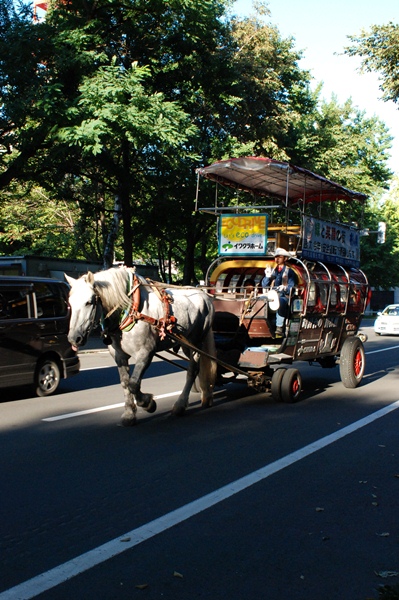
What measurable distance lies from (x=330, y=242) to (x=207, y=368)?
417 centimetres

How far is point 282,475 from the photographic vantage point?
20.6ft

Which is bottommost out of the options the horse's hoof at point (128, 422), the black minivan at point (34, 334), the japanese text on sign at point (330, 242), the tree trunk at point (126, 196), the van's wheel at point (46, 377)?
the horse's hoof at point (128, 422)

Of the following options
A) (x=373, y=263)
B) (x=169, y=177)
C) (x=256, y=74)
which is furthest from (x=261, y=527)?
(x=373, y=263)

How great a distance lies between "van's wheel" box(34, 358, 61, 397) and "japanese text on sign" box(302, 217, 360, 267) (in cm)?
474

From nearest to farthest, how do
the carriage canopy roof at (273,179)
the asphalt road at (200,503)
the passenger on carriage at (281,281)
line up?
the asphalt road at (200,503) < the passenger on carriage at (281,281) < the carriage canopy roof at (273,179)

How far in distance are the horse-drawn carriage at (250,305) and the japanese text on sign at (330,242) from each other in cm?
2

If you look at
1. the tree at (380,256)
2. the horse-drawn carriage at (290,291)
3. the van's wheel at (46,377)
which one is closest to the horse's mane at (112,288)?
the horse-drawn carriage at (290,291)

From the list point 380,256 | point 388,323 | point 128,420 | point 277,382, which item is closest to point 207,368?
point 277,382

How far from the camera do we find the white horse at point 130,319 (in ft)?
24.7

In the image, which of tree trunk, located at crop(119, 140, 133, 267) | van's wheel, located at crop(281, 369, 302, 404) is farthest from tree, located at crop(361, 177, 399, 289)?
van's wheel, located at crop(281, 369, 302, 404)

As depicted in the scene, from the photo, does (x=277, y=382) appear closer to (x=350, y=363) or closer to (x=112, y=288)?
(x=350, y=363)

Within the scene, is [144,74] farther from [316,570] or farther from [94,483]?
[316,570]

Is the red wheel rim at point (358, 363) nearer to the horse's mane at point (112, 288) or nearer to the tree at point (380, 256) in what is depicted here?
the horse's mane at point (112, 288)

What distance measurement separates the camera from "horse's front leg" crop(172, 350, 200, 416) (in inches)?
354
